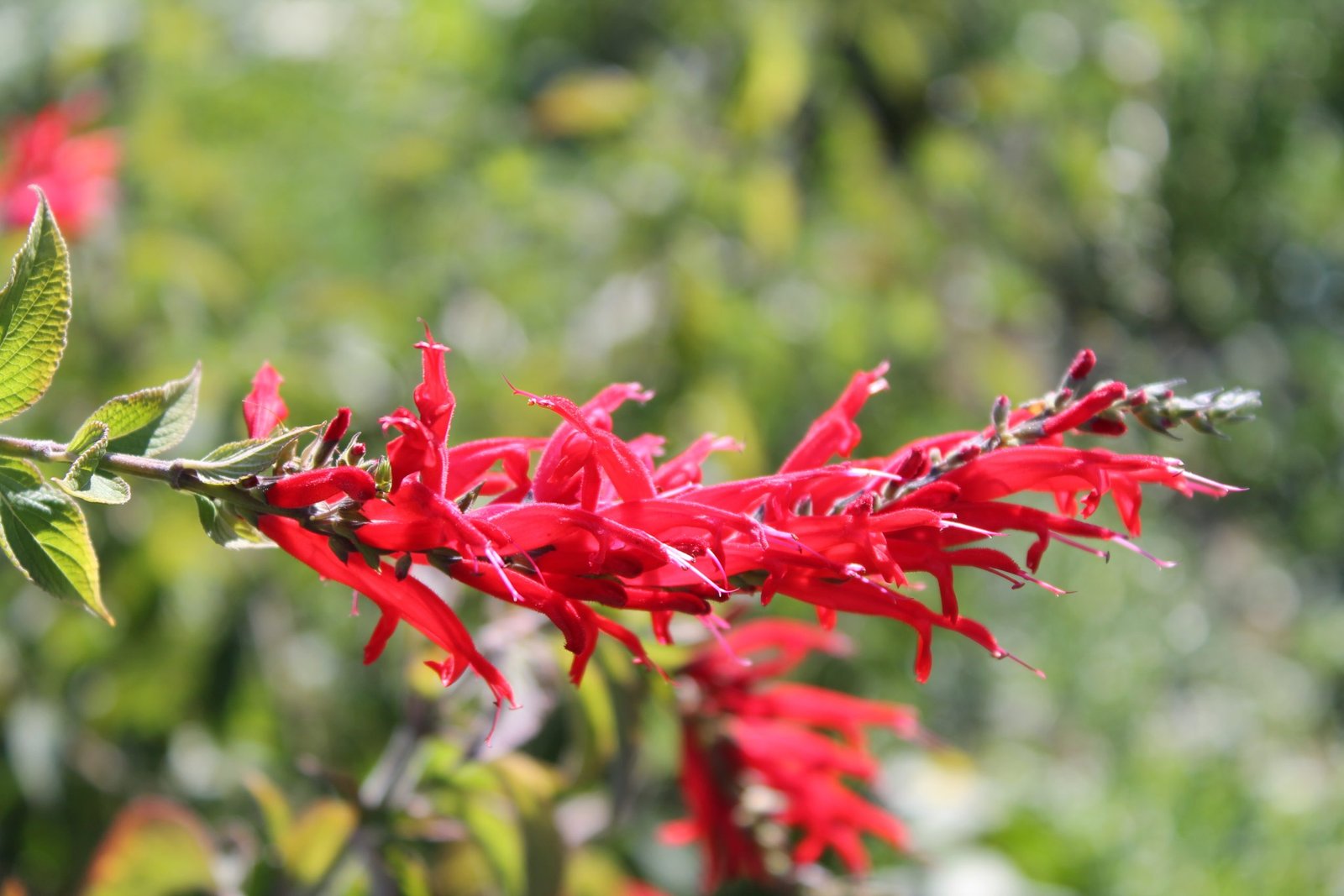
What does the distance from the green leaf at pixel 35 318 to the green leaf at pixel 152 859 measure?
1.63 feet

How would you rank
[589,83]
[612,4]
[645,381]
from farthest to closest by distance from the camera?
[612,4] < [589,83] < [645,381]

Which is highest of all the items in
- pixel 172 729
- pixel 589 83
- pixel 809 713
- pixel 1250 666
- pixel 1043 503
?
pixel 589 83

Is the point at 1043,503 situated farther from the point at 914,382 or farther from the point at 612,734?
the point at 612,734

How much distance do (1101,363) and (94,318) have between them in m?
3.16

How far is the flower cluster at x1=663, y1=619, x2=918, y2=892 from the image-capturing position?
0.88 m

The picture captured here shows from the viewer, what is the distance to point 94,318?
1.52 m

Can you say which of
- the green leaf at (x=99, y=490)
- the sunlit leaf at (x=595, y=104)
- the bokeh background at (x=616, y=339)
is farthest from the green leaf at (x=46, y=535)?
the sunlit leaf at (x=595, y=104)

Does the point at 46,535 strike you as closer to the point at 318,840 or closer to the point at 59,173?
the point at 318,840

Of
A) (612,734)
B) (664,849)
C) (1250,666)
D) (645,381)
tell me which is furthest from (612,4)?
(612,734)

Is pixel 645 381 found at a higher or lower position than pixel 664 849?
higher

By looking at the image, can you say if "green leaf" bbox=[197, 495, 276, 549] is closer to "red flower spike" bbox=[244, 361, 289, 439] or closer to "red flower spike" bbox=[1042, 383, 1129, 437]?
"red flower spike" bbox=[244, 361, 289, 439]

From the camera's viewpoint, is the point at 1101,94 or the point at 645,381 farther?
the point at 1101,94

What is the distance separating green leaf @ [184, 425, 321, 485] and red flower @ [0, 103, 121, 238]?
116 cm

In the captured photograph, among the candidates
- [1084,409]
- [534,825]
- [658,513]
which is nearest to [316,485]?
[658,513]
